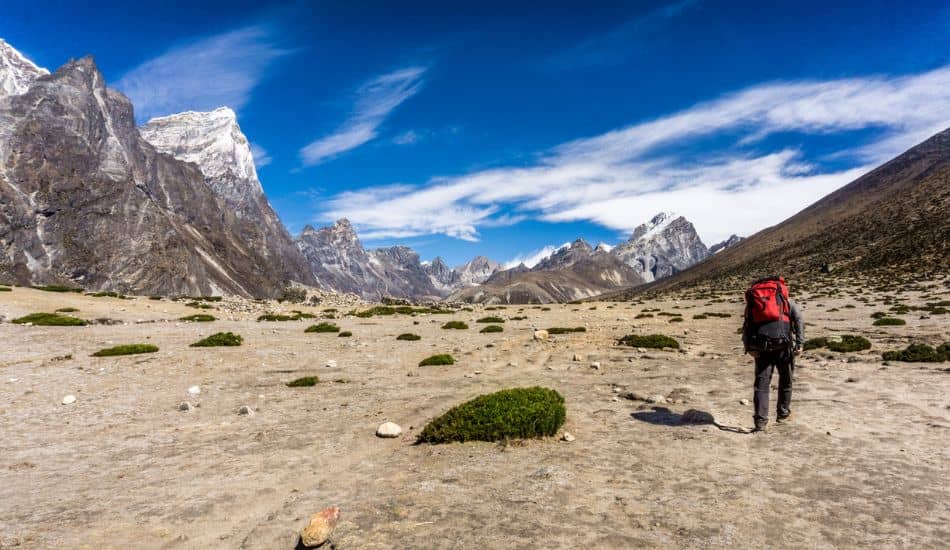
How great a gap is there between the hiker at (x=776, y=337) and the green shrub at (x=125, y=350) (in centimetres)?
2254

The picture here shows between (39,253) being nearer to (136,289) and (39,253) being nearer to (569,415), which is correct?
(136,289)

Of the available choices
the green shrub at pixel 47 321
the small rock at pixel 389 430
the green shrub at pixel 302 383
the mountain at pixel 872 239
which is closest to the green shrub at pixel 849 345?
the small rock at pixel 389 430

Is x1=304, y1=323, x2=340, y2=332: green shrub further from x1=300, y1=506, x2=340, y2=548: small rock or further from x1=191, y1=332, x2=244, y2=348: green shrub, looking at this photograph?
x1=300, y1=506, x2=340, y2=548: small rock

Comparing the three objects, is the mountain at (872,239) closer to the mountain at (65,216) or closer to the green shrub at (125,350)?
the green shrub at (125,350)

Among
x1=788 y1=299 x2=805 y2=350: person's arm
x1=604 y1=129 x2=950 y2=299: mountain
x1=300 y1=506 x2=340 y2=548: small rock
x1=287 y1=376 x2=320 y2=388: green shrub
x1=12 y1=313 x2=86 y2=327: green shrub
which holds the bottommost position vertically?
x1=287 y1=376 x2=320 y2=388: green shrub

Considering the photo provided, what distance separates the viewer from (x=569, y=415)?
1123 cm

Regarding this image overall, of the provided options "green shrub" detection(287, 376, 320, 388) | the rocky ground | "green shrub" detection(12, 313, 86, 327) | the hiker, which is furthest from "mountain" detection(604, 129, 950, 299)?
"green shrub" detection(12, 313, 86, 327)

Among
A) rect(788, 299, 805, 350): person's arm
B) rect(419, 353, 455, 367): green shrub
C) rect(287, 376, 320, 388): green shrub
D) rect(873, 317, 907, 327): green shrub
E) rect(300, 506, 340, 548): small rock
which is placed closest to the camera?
rect(300, 506, 340, 548): small rock

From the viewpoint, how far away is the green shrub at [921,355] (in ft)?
51.7

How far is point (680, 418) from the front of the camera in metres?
10.7

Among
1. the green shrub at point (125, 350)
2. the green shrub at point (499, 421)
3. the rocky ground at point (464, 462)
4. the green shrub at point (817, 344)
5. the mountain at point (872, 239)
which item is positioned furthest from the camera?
the mountain at point (872, 239)

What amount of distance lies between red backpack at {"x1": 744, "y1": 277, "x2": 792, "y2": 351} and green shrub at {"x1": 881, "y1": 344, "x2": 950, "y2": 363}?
992 centimetres

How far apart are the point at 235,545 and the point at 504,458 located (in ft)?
14.3

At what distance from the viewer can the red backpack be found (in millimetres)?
10047
